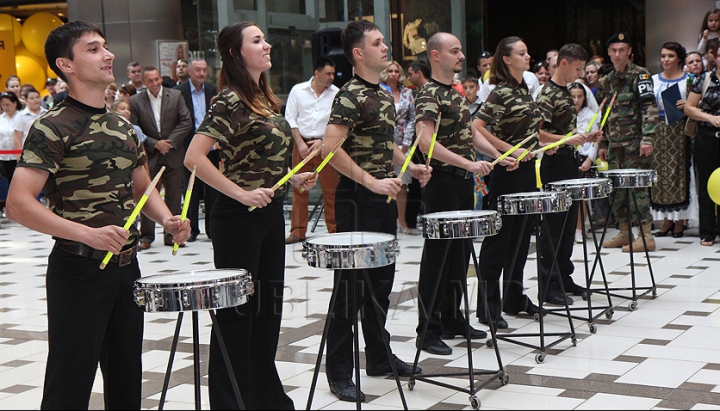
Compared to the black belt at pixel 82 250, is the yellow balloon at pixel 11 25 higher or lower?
higher

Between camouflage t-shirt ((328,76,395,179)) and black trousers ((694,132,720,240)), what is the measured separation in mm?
4542

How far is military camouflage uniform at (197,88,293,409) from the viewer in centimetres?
339

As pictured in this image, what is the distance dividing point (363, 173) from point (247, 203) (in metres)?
0.87

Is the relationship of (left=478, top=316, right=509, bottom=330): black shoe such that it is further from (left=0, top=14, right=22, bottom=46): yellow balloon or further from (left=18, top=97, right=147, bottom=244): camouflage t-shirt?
(left=0, top=14, right=22, bottom=46): yellow balloon

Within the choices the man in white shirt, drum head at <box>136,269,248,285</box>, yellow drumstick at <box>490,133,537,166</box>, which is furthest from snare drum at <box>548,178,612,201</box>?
the man in white shirt

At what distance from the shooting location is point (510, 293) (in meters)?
5.50

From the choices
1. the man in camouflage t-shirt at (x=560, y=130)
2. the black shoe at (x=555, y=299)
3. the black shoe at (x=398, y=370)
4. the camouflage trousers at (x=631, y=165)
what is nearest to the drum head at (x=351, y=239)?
the black shoe at (x=398, y=370)

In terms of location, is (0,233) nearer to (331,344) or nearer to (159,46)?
(159,46)

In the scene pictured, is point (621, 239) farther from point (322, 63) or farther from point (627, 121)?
point (322, 63)

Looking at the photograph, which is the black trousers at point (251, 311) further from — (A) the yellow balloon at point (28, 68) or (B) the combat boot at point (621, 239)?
(A) the yellow balloon at point (28, 68)

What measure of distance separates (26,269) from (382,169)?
16.7 feet

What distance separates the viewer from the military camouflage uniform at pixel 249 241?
3387 millimetres

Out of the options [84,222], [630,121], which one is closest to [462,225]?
[84,222]

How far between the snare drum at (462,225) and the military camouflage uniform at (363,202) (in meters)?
0.29
